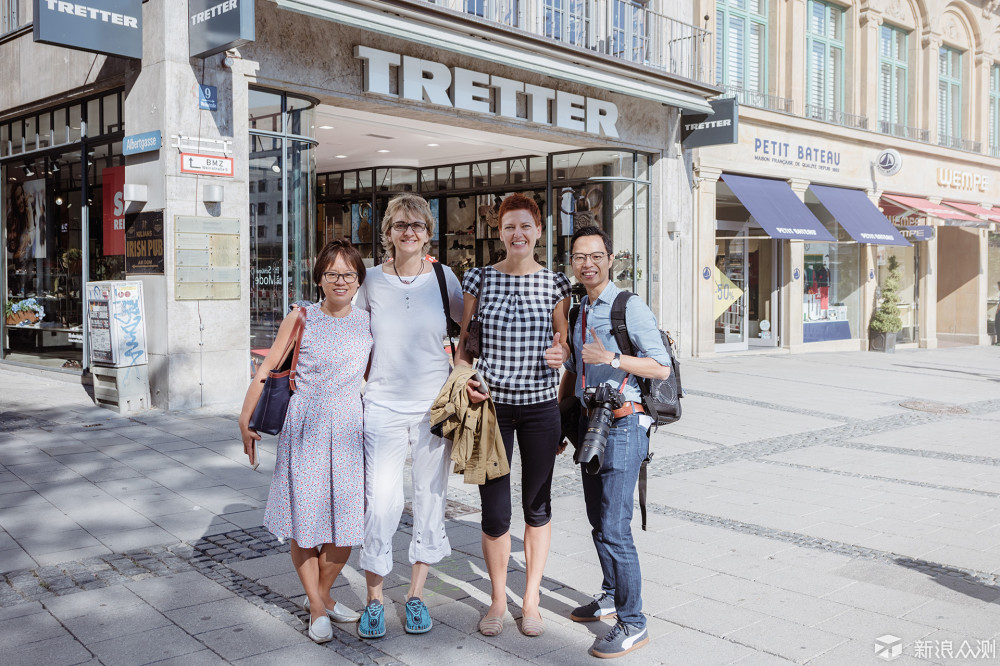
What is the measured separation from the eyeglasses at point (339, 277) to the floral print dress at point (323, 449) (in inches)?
7.1

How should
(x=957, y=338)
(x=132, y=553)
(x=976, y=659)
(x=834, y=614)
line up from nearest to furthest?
(x=976, y=659)
(x=834, y=614)
(x=132, y=553)
(x=957, y=338)

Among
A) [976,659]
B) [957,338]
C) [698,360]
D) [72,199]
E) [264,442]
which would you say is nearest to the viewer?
[976,659]

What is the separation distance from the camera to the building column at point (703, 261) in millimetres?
17094

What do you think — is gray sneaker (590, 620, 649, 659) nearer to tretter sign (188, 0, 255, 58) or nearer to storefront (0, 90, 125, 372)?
tretter sign (188, 0, 255, 58)

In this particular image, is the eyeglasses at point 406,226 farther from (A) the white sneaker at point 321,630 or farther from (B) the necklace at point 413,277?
(A) the white sneaker at point 321,630

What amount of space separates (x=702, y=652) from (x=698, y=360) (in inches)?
532

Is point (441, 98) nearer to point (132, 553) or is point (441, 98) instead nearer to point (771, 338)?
point (132, 553)

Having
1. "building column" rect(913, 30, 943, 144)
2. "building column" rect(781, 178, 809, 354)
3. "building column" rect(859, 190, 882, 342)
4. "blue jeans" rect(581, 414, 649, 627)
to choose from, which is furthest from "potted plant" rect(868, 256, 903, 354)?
"blue jeans" rect(581, 414, 649, 627)

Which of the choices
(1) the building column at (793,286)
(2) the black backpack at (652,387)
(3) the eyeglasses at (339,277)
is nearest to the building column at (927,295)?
(1) the building column at (793,286)

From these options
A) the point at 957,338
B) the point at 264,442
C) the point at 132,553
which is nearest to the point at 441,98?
the point at 264,442

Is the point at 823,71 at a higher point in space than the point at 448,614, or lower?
higher

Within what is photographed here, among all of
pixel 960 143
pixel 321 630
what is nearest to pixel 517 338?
pixel 321 630

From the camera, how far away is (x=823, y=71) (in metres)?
20.0

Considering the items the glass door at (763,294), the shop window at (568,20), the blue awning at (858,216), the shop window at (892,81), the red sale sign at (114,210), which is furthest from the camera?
the shop window at (892,81)
